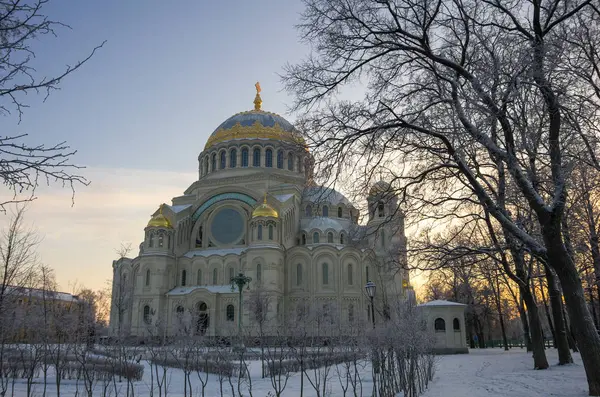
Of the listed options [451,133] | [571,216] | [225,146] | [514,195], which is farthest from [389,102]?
[225,146]

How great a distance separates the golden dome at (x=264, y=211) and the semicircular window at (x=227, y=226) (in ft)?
12.5

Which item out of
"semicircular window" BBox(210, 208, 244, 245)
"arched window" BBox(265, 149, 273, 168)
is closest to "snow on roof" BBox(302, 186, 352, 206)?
"semicircular window" BBox(210, 208, 244, 245)

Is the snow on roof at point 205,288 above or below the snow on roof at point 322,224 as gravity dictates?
below

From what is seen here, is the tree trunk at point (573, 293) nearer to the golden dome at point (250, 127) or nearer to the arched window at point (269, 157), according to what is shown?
the golden dome at point (250, 127)

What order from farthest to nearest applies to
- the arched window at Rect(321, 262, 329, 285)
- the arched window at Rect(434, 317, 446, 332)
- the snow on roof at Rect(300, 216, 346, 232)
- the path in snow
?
the snow on roof at Rect(300, 216, 346, 232) < the arched window at Rect(321, 262, 329, 285) < the arched window at Rect(434, 317, 446, 332) < the path in snow

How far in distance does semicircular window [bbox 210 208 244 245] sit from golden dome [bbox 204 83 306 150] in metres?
9.82

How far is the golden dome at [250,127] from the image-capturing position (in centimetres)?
5334

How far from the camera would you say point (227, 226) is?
4681cm

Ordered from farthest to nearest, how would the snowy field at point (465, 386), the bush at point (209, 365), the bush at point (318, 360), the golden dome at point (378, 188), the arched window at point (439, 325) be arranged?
1. the arched window at point (439, 325)
2. the golden dome at point (378, 188)
3. the snowy field at point (465, 386)
4. the bush at point (209, 365)
5. the bush at point (318, 360)

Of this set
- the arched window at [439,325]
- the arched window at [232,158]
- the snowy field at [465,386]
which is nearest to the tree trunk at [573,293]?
the snowy field at [465,386]

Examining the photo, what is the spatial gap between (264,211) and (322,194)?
3217 cm

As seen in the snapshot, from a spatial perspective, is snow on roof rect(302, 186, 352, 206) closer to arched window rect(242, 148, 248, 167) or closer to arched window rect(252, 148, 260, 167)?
Answer: arched window rect(252, 148, 260, 167)

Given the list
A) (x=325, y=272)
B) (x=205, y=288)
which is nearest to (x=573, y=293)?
(x=325, y=272)

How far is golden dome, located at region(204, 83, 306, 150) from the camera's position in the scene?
53.3m
